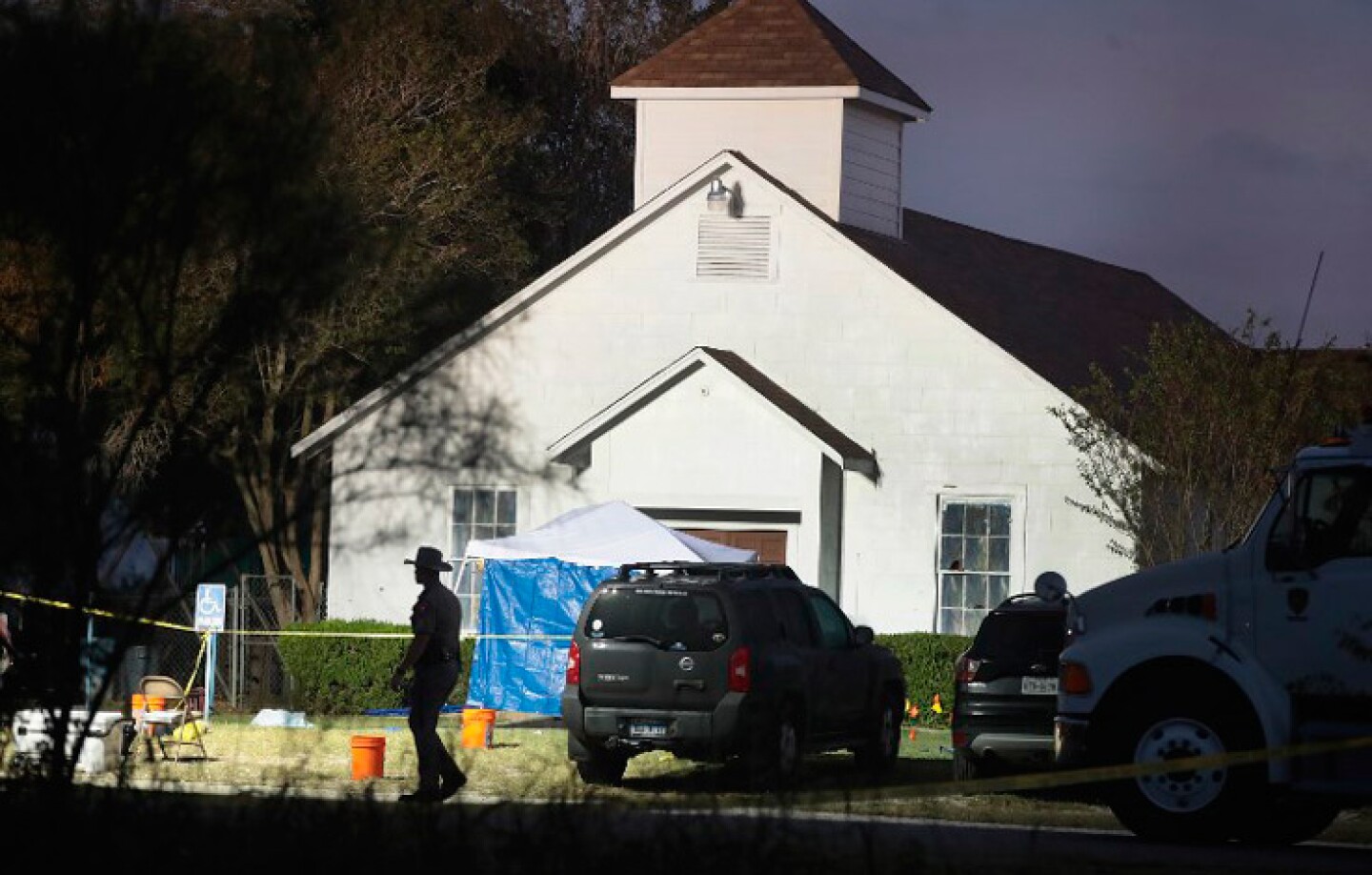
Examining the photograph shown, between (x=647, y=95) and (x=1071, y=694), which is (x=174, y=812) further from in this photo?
(x=647, y=95)

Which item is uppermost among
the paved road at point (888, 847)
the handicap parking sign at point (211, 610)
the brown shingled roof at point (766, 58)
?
the brown shingled roof at point (766, 58)

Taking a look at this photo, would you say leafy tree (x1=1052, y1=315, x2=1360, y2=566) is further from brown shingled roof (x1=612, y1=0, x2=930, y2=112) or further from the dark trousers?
the dark trousers

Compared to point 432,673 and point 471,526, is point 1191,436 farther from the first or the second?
point 432,673

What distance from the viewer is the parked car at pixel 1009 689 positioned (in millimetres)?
21562

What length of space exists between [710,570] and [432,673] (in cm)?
433

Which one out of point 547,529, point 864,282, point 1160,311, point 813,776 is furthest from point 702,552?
point 1160,311

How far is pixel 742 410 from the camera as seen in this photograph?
34219mm

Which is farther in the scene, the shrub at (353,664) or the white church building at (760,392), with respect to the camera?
the white church building at (760,392)

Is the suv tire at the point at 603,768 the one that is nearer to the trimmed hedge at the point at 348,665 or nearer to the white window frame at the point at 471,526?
the trimmed hedge at the point at 348,665

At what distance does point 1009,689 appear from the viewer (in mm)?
21719

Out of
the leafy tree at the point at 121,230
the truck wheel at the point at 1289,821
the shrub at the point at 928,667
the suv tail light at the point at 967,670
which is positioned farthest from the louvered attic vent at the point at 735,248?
the leafy tree at the point at 121,230

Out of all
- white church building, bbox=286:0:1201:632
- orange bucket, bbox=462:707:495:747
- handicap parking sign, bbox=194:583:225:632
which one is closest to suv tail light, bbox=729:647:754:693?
orange bucket, bbox=462:707:495:747

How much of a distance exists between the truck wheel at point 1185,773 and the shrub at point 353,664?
17920mm

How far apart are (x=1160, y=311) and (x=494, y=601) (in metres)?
Answer: 18.9
